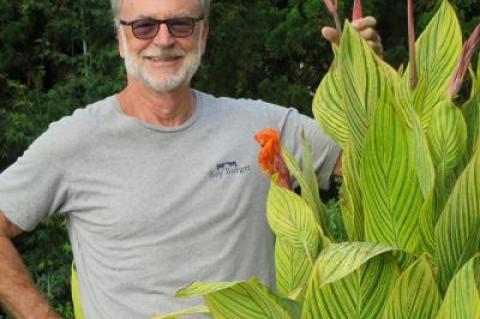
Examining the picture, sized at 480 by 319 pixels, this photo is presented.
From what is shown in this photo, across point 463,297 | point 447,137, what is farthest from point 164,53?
point 463,297

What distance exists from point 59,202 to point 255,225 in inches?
18.4

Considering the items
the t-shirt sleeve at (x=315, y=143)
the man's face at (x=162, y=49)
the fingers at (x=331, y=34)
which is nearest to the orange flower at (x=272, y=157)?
the fingers at (x=331, y=34)

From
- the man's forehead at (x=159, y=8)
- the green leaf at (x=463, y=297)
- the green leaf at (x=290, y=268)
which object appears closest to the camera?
the green leaf at (x=463, y=297)

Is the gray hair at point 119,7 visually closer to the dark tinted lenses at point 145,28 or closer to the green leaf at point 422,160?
the dark tinted lenses at point 145,28

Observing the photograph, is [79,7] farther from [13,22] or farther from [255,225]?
[255,225]

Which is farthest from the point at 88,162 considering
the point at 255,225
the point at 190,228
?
the point at 255,225

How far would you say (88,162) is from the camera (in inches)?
84.6

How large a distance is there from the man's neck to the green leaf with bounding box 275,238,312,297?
0.79m

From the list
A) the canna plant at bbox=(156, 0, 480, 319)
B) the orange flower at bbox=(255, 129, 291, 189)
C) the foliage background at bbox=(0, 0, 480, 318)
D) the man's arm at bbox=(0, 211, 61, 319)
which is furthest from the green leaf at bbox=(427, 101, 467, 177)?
the foliage background at bbox=(0, 0, 480, 318)

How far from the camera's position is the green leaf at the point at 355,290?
1.19 meters

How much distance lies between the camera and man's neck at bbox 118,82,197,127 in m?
2.18

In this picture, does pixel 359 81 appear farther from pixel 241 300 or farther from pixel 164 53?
pixel 164 53

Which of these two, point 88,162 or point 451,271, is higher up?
point 451,271

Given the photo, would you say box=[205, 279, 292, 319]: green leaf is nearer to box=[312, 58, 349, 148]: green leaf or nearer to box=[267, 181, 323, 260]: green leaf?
box=[267, 181, 323, 260]: green leaf
